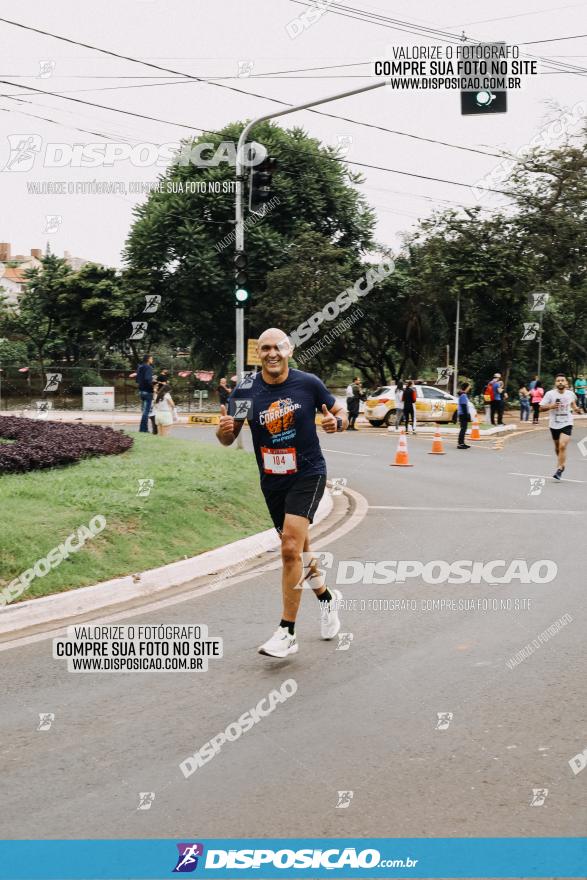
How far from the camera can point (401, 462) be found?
20.6 meters

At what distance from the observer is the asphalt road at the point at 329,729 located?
410 centimetres

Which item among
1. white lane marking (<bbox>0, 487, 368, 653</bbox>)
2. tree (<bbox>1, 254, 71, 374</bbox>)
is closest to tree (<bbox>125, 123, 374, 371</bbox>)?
tree (<bbox>1, 254, 71, 374</bbox>)

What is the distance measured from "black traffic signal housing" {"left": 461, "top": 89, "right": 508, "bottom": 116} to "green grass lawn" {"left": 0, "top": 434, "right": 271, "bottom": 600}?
6554mm

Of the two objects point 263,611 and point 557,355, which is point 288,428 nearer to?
point 263,611

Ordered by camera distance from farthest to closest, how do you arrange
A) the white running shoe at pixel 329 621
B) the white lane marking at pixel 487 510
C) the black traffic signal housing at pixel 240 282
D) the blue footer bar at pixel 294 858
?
the black traffic signal housing at pixel 240 282 → the white lane marking at pixel 487 510 → the white running shoe at pixel 329 621 → the blue footer bar at pixel 294 858

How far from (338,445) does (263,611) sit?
18.3 metres

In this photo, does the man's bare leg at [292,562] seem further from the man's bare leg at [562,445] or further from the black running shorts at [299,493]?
the man's bare leg at [562,445]

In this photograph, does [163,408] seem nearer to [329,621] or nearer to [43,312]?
[329,621]

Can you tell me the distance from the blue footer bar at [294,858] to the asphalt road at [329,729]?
0.21 ft

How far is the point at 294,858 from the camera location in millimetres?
3793

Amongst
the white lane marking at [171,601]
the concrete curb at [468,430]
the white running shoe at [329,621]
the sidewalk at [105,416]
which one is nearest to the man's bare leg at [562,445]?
the white lane marking at [171,601]

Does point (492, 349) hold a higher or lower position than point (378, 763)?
higher

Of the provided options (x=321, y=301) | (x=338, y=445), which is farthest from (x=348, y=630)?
(x=321, y=301)

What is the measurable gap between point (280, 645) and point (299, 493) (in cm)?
101
